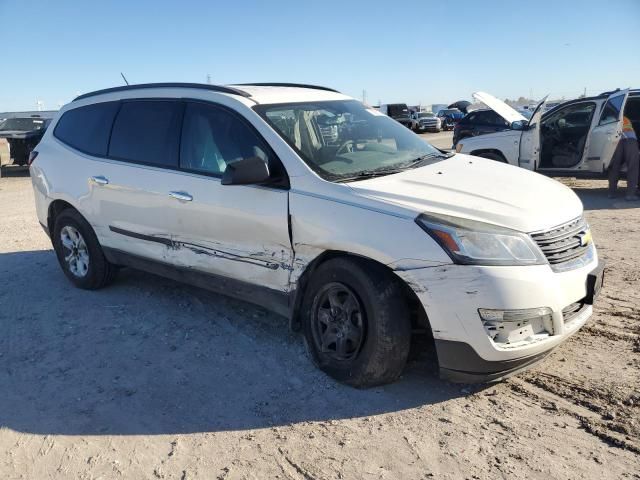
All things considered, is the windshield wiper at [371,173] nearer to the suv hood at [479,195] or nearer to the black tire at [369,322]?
the suv hood at [479,195]

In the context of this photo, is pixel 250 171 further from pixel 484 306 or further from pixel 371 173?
pixel 484 306

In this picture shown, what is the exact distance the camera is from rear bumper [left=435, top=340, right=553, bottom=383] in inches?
123

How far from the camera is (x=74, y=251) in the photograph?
5645mm

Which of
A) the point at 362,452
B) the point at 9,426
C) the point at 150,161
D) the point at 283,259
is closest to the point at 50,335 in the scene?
the point at 9,426

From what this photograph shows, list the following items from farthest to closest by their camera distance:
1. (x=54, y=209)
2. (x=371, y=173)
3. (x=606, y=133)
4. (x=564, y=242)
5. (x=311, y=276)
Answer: (x=606, y=133) → (x=54, y=209) → (x=371, y=173) → (x=311, y=276) → (x=564, y=242)

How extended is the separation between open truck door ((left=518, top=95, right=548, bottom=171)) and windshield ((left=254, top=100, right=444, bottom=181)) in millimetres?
6147

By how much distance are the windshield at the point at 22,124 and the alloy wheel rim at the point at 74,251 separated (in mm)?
15327

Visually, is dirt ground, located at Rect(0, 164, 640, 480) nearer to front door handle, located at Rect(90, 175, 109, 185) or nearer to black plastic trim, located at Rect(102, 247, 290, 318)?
black plastic trim, located at Rect(102, 247, 290, 318)

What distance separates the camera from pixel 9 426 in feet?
10.9

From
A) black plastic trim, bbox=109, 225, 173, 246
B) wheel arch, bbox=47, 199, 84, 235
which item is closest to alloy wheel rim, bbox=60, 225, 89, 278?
wheel arch, bbox=47, 199, 84, 235

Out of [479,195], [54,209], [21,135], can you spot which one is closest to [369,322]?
[479,195]

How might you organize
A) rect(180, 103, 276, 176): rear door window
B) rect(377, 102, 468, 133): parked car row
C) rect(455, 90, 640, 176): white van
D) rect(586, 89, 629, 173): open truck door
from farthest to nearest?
rect(377, 102, 468, 133): parked car row
rect(455, 90, 640, 176): white van
rect(586, 89, 629, 173): open truck door
rect(180, 103, 276, 176): rear door window

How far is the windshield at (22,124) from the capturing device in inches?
741

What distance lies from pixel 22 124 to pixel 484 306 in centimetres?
2029
